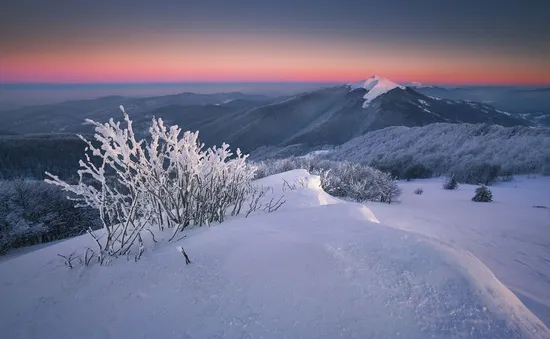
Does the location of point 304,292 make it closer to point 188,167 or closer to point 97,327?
point 97,327

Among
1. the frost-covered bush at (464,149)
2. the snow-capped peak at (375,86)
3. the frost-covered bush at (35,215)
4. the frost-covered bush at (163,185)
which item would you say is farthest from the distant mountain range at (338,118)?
the frost-covered bush at (163,185)

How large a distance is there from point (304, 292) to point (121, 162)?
2.28 m

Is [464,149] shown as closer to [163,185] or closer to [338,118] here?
[163,185]

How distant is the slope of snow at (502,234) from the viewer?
3.91 meters

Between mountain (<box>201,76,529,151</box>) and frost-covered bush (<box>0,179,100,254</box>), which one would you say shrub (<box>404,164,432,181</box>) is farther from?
mountain (<box>201,76,529,151</box>)

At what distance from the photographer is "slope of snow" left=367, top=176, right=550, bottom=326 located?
391 cm

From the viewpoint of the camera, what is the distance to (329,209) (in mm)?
→ 3664

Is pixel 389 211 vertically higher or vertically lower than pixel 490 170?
higher

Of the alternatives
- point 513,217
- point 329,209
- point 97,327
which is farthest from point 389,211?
point 97,327

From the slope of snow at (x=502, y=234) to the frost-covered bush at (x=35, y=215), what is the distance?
14993 mm

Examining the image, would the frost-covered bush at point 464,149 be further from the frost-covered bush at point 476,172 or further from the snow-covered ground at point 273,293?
the snow-covered ground at point 273,293

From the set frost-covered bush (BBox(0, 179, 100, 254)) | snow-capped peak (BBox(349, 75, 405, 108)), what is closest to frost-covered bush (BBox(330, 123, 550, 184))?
frost-covered bush (BBox(0, 179, 100, 254))

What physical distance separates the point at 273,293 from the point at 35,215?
19496 mm

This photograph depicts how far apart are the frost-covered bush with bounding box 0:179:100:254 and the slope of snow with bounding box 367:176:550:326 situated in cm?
1499
